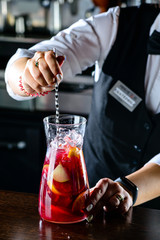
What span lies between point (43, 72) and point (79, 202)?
1.12 feet

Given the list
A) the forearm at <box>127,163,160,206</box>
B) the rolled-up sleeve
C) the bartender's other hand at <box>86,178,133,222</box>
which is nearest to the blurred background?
the rolled-up sleeve

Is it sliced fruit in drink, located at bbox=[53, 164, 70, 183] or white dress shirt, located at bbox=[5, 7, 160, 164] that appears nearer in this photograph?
sliced fruit in drink, located at bbox=[53, 164, 70, 183]

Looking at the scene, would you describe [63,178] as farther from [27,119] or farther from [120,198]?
[27,119]

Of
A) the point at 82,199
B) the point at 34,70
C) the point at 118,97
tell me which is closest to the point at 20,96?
the point at 34,70

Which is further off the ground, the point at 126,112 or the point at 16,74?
the point at 16,74

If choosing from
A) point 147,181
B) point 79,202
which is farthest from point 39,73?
point 147,181

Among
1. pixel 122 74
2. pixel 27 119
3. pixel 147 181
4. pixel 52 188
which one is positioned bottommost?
pixel 27 119

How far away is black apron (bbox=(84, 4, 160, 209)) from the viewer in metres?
1.36

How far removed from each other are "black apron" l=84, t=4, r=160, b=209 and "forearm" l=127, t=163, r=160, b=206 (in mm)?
249

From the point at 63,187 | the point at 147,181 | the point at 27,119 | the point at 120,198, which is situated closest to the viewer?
the point at 63,187

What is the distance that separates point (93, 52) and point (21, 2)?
200cm

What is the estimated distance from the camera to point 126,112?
1.41 meters

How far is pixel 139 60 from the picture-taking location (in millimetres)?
1377

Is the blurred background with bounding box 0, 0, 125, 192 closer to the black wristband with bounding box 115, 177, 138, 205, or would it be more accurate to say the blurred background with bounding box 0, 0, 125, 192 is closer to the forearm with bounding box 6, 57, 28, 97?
the forearm with bounding box 6, 57, 28, 97
